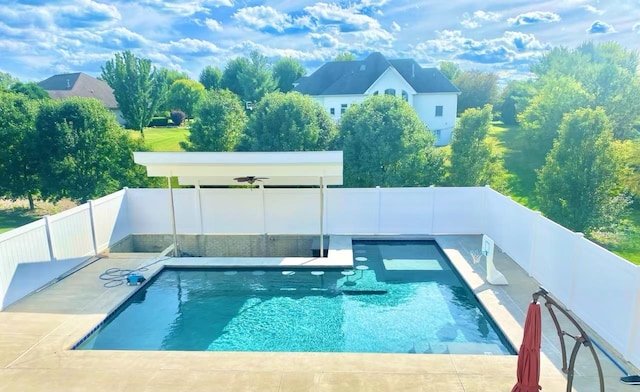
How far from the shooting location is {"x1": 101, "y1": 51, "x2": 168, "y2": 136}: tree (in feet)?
81.5

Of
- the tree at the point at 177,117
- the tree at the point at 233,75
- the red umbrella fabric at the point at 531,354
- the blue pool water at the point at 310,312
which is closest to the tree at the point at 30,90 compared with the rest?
the tree at the point at 177,117

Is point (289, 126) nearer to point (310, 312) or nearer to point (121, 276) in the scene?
point (121, 276)

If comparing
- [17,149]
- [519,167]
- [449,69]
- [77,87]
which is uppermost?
[449,69]

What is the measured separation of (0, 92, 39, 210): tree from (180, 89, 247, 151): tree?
7.78 metres

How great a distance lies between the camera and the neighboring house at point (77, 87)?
164ft

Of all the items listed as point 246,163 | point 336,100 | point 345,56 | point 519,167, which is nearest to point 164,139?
point 336,100

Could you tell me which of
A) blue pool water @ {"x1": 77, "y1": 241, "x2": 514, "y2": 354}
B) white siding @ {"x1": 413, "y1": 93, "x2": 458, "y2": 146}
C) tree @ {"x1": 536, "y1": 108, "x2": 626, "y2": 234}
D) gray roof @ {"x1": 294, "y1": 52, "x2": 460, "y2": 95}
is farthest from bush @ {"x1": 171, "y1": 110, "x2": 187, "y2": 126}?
tree @ {"x1": 536, "y1": 108, "x2": 626, "y2": 234}

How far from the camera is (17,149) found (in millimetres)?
18969

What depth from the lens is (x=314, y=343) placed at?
7812 millimetres

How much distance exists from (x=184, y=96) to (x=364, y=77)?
30508 mm

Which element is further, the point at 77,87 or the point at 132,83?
the point at 77,87

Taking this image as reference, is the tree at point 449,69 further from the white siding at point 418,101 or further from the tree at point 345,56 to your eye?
the white siding at point 418,101

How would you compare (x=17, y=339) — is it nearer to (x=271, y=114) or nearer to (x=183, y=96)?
(x=271, y=114)

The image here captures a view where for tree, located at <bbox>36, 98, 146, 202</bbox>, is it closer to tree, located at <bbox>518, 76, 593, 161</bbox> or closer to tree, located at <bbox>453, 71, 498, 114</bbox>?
tree, located at <bbox>518, 76, 593, 161</bbox>
